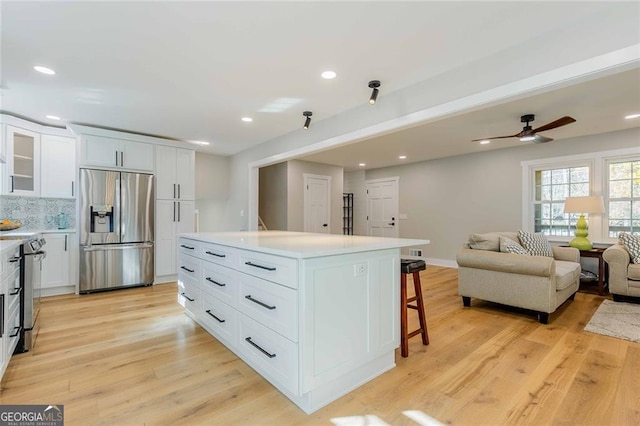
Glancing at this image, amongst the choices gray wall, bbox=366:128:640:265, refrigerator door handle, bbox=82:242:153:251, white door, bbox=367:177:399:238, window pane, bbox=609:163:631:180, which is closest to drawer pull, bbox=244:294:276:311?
refrigerator door handle, bbox=82:242:153:251

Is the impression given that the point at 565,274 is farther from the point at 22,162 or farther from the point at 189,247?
the point at 22,162

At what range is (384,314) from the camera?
83.5 inches

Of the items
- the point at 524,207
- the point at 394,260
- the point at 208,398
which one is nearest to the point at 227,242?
the point at 208,398

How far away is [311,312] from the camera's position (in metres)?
1.67

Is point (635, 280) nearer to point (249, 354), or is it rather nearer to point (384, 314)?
point (384, 314)

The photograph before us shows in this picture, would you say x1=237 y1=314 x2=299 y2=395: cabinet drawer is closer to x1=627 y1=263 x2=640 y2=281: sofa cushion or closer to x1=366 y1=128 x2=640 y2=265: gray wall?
x1=627 y1=263 x2=640 y2=281: sofa cushion

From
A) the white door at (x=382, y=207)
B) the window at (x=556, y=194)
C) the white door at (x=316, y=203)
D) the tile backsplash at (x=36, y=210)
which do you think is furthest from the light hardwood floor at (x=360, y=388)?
the white door at (x=382, y=207)

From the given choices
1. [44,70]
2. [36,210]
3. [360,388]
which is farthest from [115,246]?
[360,388]

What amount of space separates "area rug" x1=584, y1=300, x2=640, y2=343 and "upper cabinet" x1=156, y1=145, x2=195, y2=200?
5.47m

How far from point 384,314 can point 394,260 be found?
0.38 metres

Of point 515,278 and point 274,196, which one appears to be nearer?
point 515,278

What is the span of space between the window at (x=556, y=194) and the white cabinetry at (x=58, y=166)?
24.3ft

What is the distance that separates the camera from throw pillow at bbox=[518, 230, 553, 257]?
158 inches

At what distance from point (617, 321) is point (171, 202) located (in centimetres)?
585
